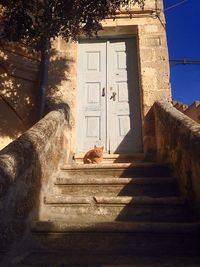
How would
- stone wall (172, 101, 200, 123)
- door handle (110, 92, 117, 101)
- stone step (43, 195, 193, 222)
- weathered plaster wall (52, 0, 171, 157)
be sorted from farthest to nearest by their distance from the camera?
stone wall (172, 101, 200, 123) → door handle (110, 92, 117, 101) → weathered plaster wall (52, 0, 171, 157) → stone step (43, 195, 193, 222)

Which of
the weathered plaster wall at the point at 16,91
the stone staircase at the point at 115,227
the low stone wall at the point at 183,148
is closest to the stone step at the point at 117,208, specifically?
the stone staircase at the point at 115,227

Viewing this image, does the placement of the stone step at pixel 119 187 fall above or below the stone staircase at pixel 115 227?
above

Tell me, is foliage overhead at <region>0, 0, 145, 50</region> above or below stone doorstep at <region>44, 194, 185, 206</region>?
above

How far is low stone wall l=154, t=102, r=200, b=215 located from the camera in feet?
9.22

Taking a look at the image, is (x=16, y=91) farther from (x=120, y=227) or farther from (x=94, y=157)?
(x=120, y=227)

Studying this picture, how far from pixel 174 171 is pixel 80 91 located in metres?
3.02

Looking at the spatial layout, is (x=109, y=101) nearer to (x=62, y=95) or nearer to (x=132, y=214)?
(x=62, y=95)

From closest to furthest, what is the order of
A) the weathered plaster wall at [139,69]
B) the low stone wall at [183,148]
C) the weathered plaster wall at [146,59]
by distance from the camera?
1. the low stone wall at [183,148]
2. the weathered plaster wall at [139,69]
3. the weathered plaster wall at [146,59]

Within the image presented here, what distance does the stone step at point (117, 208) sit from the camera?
3023mm

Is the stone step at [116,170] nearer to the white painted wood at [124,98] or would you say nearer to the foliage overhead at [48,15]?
the white painted wood at [124,98]

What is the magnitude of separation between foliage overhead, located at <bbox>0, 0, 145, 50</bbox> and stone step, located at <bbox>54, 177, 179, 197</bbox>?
2.29 m

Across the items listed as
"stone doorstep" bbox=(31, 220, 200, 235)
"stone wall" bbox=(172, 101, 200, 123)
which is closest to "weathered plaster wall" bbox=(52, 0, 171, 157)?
"stone doorstep" bbox=(31, 220, 200, 235)

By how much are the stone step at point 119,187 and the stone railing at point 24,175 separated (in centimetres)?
33

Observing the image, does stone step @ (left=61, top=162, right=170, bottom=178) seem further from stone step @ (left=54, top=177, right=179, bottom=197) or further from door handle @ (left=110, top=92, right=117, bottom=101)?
door handle @ (left=110, top=92, right=117, bottom=101)
